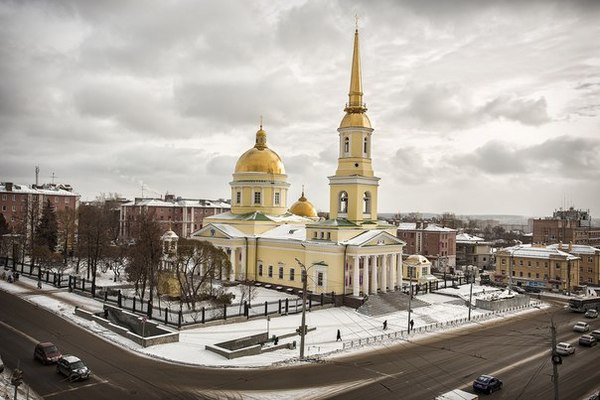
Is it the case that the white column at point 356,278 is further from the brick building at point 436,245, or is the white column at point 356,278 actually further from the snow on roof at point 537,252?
the brick building at point 436,245

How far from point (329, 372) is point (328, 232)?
2059cm

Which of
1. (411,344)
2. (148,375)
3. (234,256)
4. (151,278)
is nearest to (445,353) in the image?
(411,344)

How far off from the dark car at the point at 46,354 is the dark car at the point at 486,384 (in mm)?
19343

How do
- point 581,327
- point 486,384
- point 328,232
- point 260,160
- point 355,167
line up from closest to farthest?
1. point 486,384
2. point 581,327
3. point 328,232
4. point 355,167
5. point 260,160

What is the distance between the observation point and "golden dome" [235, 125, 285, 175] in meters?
55.5

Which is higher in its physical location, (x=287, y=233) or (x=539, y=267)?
(x=287, y=233)

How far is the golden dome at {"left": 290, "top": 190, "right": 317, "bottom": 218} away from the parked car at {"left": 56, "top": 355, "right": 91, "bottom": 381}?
43.3 meters

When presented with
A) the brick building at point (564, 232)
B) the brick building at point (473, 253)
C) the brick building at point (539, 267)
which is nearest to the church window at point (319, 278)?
the brick building at point (539, 267)

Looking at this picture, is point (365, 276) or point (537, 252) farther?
point (537, 252)

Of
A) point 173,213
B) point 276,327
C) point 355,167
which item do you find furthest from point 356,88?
point 173,213

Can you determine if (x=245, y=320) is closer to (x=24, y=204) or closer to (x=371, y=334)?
(x=371, y=334)

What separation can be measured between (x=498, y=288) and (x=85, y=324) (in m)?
44.3

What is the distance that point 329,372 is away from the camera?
75.6ft

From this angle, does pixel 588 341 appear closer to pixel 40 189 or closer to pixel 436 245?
pixel 436 245
